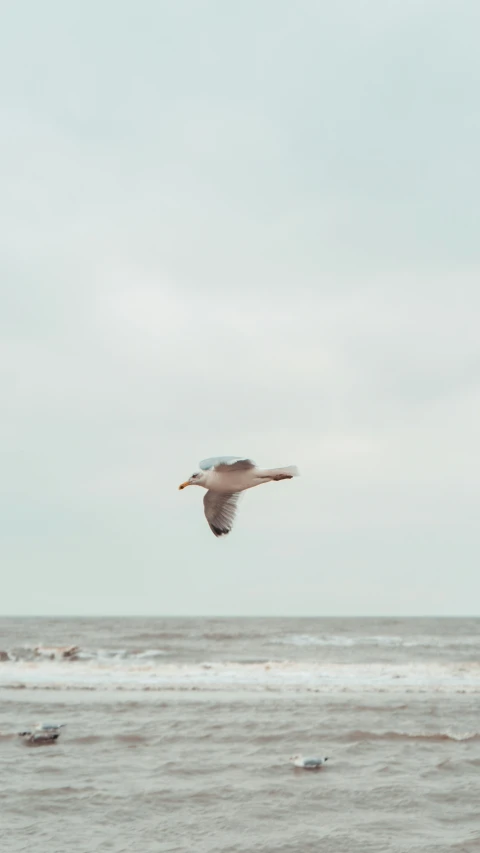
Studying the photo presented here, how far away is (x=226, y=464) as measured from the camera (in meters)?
6.72

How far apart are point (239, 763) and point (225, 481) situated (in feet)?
19.3

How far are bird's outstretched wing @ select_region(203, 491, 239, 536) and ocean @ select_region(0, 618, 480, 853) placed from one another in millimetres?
3078

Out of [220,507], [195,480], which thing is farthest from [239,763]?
[195,480]

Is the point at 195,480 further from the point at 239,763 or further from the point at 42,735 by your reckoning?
the point at 42,735

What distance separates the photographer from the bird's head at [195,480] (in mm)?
7363

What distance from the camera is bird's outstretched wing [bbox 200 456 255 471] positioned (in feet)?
21.7

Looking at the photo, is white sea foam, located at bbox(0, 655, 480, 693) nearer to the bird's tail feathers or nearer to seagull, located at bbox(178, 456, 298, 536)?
seagull, located at bbox(178, 456, 298, 536)

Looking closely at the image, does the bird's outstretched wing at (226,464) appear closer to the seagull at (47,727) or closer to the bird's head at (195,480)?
the bird's head at (195,480)

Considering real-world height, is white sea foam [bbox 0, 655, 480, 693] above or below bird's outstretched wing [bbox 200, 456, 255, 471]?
below

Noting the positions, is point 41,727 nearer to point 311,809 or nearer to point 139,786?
point 139,786

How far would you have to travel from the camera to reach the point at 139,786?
10.7 meters

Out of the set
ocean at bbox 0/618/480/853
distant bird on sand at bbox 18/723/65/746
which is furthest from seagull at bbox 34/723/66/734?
ocean at bbox 0/618/480/853

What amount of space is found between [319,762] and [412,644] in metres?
26.0

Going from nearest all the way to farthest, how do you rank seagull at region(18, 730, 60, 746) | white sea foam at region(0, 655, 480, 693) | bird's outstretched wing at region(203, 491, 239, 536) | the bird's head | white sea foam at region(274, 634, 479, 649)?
the bird's head, bird's outstretched wing at region(203, 491, 239, 536), seagull at region(18, 730, 60, 746), white sea foam at region(0, 655, 480, 693), white sea foam at region(274, 634, 479, 649)
